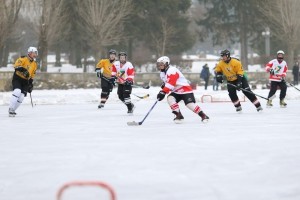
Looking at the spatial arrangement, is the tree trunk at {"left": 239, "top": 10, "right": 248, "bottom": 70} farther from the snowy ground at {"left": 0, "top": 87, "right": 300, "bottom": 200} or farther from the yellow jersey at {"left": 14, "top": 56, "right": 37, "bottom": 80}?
the snowy ground at {"left": 0, "top": 87, "right": 300, "bottom": 200}

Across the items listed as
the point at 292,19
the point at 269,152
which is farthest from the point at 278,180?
the point at 292,19

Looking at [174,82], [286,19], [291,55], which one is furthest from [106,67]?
[291,55]

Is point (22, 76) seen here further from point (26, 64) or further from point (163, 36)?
point (163, 36)

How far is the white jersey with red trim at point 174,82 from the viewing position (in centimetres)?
1044

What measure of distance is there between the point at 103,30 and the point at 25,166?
29151 millimetres

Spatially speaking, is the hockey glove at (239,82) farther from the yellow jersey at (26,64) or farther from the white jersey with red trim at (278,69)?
the yellow jersey at (26,64)

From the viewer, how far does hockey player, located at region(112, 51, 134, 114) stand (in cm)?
1374

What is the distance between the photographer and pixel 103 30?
35031 millimetres

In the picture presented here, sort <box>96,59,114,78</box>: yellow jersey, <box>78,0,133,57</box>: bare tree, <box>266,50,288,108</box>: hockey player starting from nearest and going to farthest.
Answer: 1. <box>266,50,288,108</box>: hockey player
2. <box>96,59,114,78</box>: yellow jersey
3. <box>78,0,133,57</box>: bare tree

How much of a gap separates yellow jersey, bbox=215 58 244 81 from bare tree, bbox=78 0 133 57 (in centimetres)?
2208

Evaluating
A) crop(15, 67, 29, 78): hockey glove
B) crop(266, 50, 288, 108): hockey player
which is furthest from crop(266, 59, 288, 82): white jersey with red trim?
crop(15, 67, 29, 78): hockey glove

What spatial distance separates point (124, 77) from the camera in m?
13.9

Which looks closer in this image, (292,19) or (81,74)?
(81,74)

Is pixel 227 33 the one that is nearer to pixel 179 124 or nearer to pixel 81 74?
pixel 81 74
